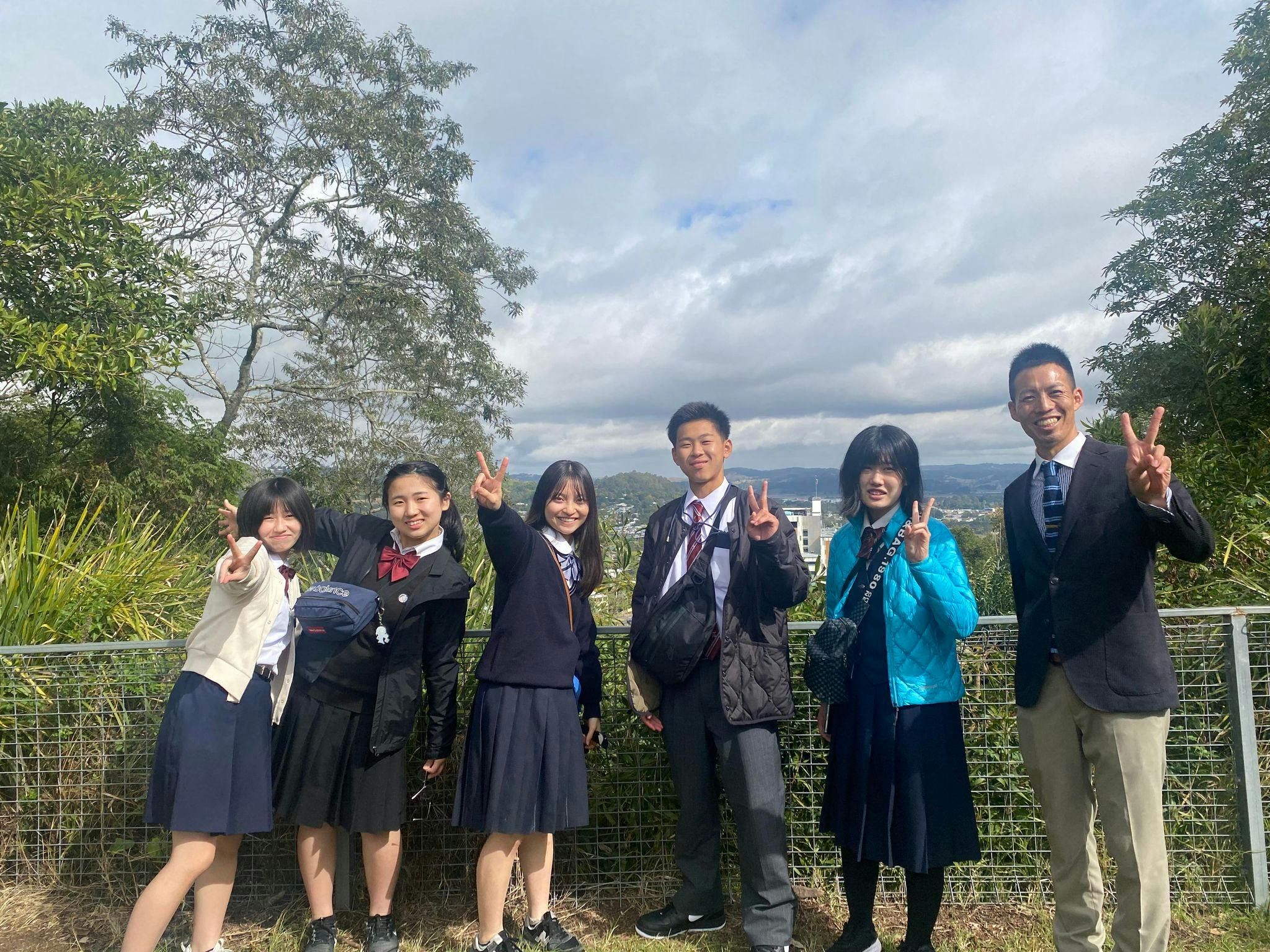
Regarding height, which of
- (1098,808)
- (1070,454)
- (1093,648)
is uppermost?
(1070,454)

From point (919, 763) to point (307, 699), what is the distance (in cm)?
205

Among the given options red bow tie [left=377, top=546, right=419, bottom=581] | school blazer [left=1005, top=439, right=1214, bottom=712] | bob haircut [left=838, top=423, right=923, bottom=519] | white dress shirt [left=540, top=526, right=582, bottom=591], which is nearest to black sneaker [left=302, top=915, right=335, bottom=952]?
red bow tie [left=377, top=546, right=419, bottom=581]

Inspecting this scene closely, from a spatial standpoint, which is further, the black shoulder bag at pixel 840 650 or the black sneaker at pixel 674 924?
the black sneaker at pixel 674 924

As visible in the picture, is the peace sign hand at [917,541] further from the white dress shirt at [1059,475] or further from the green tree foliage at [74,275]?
the green tree foliage at [74,275]

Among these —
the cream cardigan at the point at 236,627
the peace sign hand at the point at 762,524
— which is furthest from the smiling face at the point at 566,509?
the cream cardigan at the point at 236,627

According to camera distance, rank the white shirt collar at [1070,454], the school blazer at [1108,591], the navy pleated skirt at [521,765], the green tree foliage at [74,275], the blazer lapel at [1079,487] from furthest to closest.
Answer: the green tree foliage at [74,275] < the navy pleated skirt at [521,765] < the white shirt collar at [1070,454] < the blazer lapel at [1079,487] < the school blazer at [1108,591]

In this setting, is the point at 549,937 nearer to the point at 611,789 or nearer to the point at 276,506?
the point at 611,789

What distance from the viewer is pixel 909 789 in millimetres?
2633

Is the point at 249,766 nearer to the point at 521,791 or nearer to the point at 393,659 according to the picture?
the point at 393,659

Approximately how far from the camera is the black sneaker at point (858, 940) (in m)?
2.81

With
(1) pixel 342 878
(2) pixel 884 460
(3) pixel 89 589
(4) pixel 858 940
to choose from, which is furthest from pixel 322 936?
(2) pixel 884 460

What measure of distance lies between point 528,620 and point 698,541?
2.22ft

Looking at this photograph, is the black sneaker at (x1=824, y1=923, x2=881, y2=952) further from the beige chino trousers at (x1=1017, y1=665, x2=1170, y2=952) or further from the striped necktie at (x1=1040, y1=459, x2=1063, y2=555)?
the striped necktie at (x1=1040, y1=459, x2=1063, y2=555)

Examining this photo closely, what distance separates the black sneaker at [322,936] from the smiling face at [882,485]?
7.83ft
